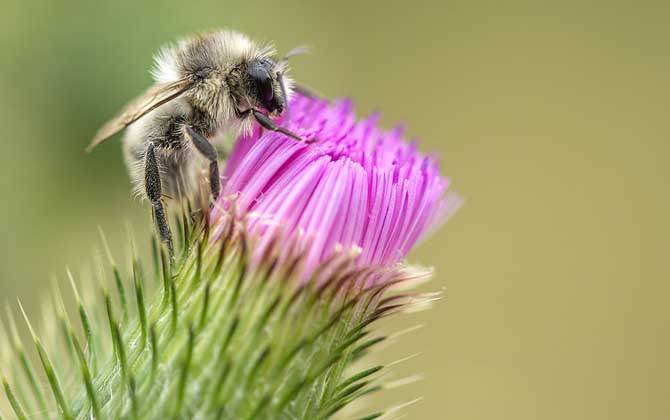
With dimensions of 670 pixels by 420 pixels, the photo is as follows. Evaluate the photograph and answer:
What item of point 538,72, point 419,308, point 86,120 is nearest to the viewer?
point 419,308

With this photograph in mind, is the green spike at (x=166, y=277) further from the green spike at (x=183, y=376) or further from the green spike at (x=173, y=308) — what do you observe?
the green spike at (x=183, y=376)

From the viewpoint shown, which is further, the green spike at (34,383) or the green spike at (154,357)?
the green spike at (34,383)

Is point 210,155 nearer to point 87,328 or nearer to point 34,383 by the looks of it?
point 87,328

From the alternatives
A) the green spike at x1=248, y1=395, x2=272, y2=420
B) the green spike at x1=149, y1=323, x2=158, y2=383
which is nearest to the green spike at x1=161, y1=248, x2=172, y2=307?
the green spike at x1=149, y1=323, x2=158, y2=383

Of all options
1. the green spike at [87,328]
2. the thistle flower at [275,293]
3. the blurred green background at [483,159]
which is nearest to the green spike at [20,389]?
the thistle flower at [275,293]

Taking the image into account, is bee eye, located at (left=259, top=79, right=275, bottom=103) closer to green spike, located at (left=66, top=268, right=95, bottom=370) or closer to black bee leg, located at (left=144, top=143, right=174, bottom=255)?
black bee leg, located at (left=144, top=143, right=174, bottom=255)

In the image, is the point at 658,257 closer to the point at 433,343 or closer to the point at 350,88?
the point at 433,343

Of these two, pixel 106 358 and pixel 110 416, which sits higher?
pixel 106 358

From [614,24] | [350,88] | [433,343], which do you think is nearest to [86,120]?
[433,343]

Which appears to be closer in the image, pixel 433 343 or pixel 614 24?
pixel 433 343
